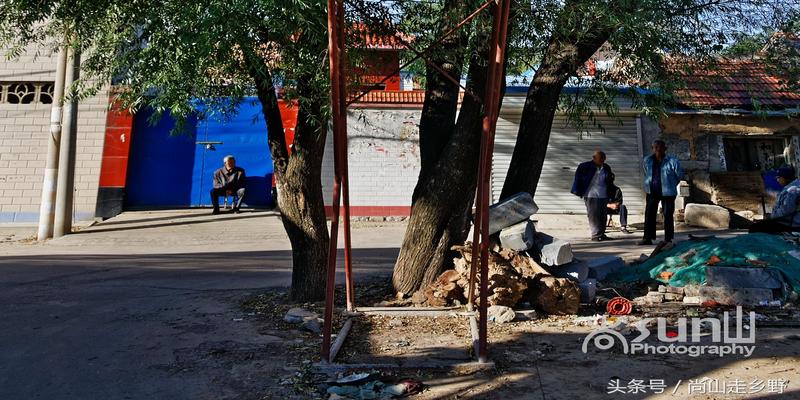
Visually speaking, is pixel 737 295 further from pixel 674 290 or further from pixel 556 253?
pixel 556 253

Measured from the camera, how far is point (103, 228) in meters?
11.7

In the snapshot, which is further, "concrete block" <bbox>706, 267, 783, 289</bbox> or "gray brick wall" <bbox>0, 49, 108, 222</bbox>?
"gray brick wall" <bbox>0, 49, 108, 222</bbox>

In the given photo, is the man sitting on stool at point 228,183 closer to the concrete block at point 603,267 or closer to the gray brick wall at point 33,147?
the gray brick wall at point 33,147

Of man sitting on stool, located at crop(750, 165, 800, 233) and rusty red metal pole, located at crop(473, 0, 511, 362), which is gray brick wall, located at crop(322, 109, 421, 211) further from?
rusty red metal pole, located at crop(473, 0, 511, 362)

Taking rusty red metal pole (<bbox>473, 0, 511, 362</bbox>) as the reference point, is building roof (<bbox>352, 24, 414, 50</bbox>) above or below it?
above

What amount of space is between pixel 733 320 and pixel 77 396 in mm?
4824

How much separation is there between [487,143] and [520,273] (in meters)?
1.62

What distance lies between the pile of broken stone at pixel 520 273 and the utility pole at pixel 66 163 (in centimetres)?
A: 873

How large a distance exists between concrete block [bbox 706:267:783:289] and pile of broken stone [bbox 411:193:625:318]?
3.56 feet

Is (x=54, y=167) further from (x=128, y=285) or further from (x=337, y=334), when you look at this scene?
(x=337, y=334)

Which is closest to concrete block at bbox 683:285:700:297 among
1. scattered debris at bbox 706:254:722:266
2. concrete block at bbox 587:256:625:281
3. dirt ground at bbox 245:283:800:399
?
scattered debris at bbox 706:254:722:266

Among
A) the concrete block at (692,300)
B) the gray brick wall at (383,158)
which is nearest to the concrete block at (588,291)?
the concrete block at (692,300)

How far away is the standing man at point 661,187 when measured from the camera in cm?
852

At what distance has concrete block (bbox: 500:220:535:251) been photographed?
17.5ft
